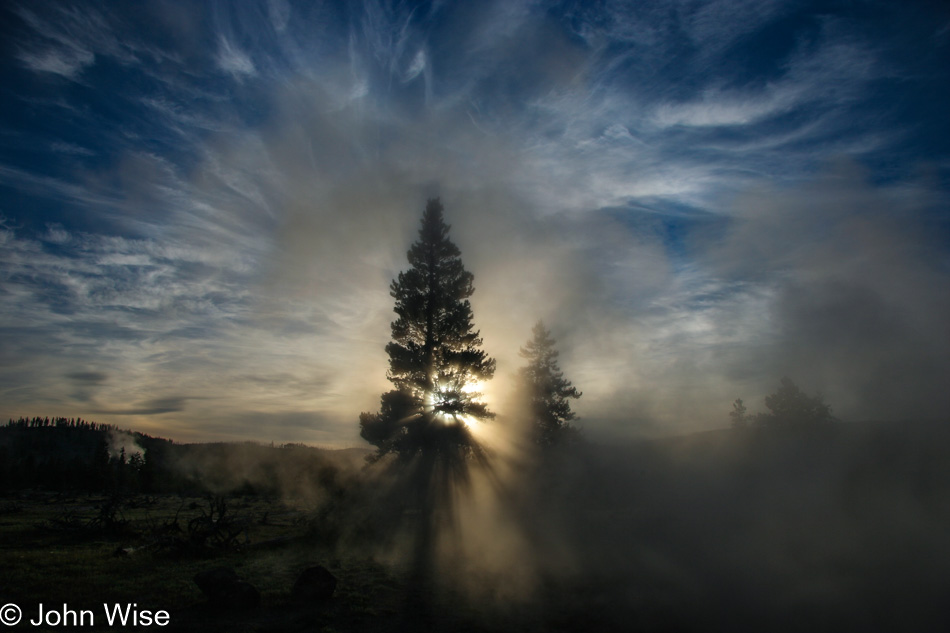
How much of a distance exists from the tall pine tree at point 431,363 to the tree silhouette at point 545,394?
12.8 m

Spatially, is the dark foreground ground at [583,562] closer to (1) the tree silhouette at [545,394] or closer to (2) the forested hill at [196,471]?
(1) the tree silhouette at [545,394]

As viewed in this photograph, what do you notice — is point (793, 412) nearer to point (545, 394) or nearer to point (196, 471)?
point (545, 394)

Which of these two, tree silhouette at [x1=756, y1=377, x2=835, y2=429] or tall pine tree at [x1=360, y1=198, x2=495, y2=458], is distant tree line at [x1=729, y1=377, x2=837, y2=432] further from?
tall pine tree at [x1=360, y1=198, x2=495, y2=458]

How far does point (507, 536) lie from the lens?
72.6 feet

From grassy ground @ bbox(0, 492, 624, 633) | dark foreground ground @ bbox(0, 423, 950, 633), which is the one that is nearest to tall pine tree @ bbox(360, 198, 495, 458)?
dark foreground ground @ bbox(0, 423, 950, 633)

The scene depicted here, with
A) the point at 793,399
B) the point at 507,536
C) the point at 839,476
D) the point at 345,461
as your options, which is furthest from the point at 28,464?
the point at 793,399

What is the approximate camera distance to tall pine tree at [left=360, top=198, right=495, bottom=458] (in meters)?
24.7

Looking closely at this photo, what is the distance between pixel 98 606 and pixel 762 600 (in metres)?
18.7

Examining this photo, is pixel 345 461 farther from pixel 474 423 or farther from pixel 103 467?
pixel 103 467

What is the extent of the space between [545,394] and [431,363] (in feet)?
53.3

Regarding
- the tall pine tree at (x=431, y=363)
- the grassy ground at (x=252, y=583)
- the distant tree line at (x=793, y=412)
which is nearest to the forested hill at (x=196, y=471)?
the tall pine tree at (x=431, y=363)

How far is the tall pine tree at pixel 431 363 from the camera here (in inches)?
972

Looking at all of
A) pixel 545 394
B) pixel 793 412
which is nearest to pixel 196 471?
pixel 545 394

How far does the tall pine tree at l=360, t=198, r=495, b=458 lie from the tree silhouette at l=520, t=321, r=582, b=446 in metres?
12.8
